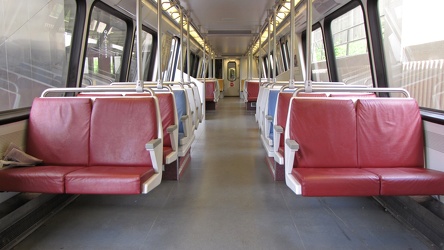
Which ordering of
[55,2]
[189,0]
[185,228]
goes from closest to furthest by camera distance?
[185,228] → [55,2] → [189,0]

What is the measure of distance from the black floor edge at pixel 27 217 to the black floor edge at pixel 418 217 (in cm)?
304

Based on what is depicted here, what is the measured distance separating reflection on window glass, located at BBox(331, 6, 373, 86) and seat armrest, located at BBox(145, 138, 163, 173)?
336 cm

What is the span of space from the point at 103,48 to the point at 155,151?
126 inches

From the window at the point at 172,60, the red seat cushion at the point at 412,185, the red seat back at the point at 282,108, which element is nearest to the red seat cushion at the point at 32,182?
the red seat back at the point at 282,108

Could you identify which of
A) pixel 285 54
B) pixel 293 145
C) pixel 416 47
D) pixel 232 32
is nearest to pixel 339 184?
pixel 293 145

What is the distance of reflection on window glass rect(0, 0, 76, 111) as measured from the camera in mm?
3035

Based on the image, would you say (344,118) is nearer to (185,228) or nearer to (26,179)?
(185,228)

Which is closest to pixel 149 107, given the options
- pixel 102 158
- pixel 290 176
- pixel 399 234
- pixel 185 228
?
pixel 102 158

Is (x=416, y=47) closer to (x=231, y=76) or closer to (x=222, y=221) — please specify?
(x=222, y=221)

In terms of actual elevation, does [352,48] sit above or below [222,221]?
above

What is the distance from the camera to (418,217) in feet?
8.84

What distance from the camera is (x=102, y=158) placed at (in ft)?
9.98

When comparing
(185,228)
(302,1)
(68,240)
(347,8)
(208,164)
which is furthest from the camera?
(302,1)

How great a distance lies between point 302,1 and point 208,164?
11.1 feet
